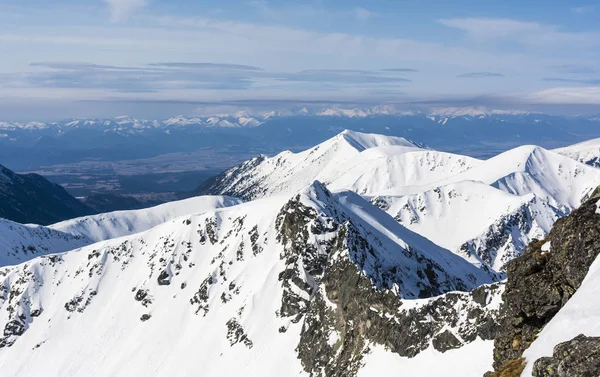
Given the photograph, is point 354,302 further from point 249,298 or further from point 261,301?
point 249,298

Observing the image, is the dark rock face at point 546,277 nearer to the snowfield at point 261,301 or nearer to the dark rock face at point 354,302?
the snowfield at point 261,301

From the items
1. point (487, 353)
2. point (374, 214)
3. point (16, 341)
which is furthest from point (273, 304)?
point (16, 341)

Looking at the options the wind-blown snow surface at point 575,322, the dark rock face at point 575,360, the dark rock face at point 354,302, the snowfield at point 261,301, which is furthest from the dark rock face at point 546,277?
the dark rock face at point 354,302

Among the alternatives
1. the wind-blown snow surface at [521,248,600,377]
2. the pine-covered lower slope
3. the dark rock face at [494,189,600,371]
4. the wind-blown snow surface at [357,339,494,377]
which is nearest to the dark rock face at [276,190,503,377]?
the pine-covered lower slope

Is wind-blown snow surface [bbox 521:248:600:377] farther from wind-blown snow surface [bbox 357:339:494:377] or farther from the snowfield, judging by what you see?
wind-blown snow surface [bbox 357:339:494:377]

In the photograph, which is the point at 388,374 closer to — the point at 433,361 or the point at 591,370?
the point at 433,361

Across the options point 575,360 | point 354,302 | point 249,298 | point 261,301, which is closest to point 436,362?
point 354,302
